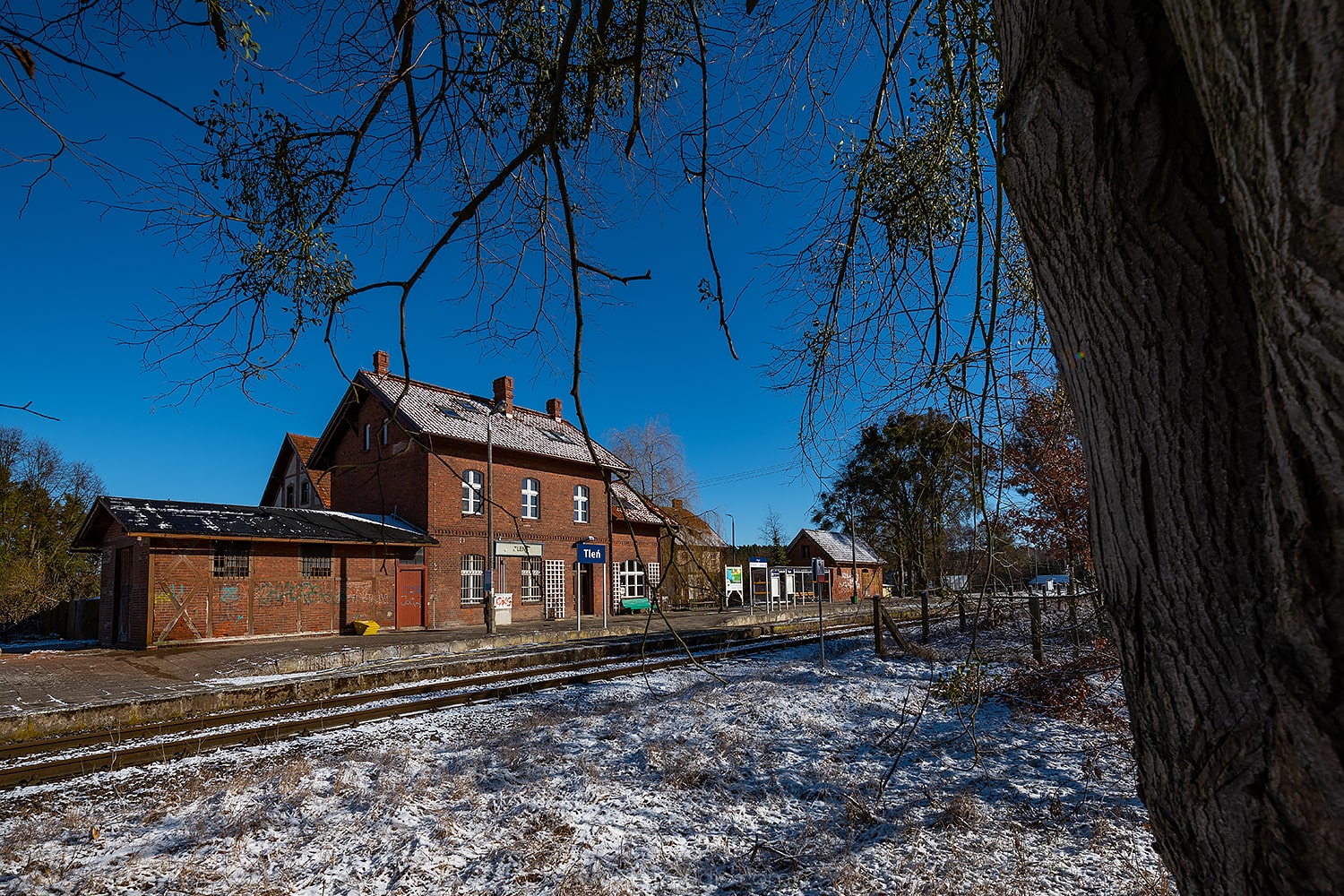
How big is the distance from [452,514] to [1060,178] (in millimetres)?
25570

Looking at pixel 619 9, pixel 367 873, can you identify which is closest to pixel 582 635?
pixel 367 873

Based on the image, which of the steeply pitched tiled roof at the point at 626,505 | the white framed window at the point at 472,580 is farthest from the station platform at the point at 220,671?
the white framed window at the point at 472,580

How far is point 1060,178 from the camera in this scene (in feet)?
4.17

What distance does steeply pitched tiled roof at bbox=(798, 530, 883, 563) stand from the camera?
46438 mm

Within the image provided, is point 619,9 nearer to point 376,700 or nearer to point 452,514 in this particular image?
point 376,700

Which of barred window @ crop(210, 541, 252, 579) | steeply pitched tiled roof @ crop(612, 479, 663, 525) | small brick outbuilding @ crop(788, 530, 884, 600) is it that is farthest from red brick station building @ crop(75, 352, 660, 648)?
small brick outbuilding @ crop(788, 530, 884, 600)

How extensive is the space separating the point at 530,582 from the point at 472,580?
2.50 m

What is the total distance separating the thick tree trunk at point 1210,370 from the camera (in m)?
0.83

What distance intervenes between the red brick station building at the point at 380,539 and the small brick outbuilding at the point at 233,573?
4 centimetres


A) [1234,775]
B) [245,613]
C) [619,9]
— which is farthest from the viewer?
[245,613]

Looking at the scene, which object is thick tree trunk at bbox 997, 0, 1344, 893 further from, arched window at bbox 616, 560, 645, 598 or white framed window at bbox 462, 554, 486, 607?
arched window at bbox 616, 560, 645, 598

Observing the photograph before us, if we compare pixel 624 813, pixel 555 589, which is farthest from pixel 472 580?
pixel 624 813

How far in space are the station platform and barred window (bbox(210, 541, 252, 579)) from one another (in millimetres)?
1848

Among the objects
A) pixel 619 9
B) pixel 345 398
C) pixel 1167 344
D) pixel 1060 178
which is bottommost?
pixel 1167 344
